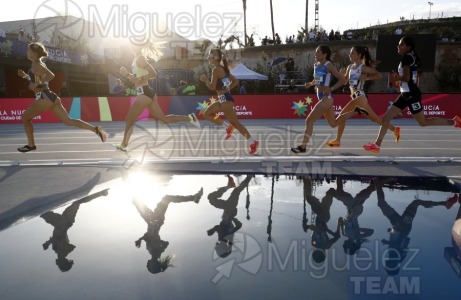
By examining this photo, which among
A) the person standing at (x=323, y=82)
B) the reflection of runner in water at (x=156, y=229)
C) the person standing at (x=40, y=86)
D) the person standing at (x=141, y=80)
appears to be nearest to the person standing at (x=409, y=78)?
the person standing at (x=323, y=82)

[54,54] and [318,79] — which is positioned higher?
[54,54]

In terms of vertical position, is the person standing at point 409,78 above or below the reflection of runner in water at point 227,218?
above

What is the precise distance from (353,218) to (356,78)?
159 inches

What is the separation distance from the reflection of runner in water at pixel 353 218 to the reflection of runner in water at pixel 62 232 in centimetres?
232

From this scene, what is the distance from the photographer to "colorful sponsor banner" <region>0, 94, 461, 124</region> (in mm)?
16844

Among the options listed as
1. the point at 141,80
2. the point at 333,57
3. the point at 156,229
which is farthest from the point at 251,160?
the point at 333,57

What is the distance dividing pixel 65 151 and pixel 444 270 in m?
7.91

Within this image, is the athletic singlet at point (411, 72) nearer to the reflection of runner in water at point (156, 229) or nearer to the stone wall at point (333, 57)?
the reflection of runner in water at point (156, 229)

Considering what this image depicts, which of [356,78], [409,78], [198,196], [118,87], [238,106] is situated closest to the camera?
[198,196]

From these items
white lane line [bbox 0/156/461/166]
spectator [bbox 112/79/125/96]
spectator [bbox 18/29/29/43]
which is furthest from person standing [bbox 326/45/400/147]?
spectator [bbox 18/29/29/43]

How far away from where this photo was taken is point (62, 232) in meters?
3.66

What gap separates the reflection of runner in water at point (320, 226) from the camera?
3.19m

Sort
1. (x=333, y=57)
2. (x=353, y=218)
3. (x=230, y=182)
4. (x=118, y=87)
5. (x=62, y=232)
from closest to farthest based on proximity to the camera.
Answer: (x=62, y=232), (x=353, y=218), (x=230, y=182), (x=118, y=87), (x=333, y=57)

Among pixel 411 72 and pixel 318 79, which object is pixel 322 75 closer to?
pixel 318 79
